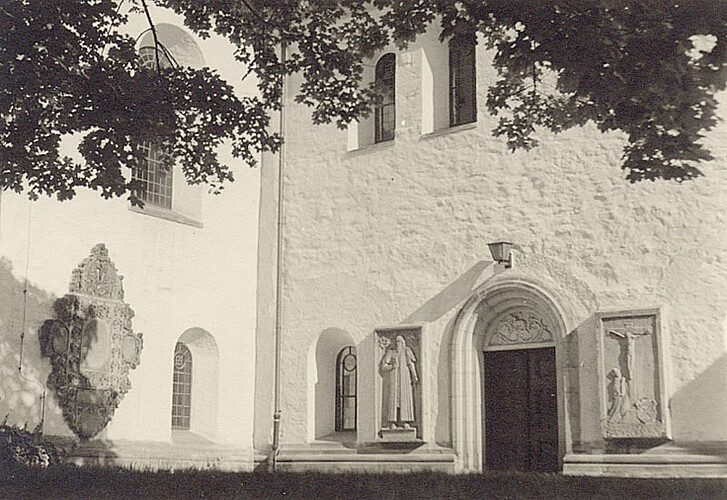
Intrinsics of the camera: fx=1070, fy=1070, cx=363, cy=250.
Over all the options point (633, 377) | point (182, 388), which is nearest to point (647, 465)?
point (633, 377)

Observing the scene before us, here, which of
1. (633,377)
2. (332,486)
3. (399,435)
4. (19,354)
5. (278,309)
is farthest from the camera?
(278,309)

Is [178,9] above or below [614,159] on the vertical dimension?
above

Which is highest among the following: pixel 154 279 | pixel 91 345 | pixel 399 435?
pixel 154 279

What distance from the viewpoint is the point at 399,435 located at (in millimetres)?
15516

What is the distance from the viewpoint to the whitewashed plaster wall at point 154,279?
1422cm

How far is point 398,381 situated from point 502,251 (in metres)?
2.54

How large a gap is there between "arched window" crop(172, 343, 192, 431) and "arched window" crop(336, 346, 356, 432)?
7.88 feet

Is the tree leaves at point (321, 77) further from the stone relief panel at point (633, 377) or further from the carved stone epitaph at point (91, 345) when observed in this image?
the carved stone epitaph at point (91, 345)

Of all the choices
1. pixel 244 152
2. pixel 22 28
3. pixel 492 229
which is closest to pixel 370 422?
pixel 492 229

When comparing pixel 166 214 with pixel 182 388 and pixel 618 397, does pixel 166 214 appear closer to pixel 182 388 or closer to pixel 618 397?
pixel 182 388

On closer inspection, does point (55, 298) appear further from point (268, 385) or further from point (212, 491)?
point (212, 491)

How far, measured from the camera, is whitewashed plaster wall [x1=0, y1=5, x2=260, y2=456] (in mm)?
14219

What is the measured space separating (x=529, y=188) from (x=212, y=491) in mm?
7090

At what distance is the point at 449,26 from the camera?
9320 millimetres
